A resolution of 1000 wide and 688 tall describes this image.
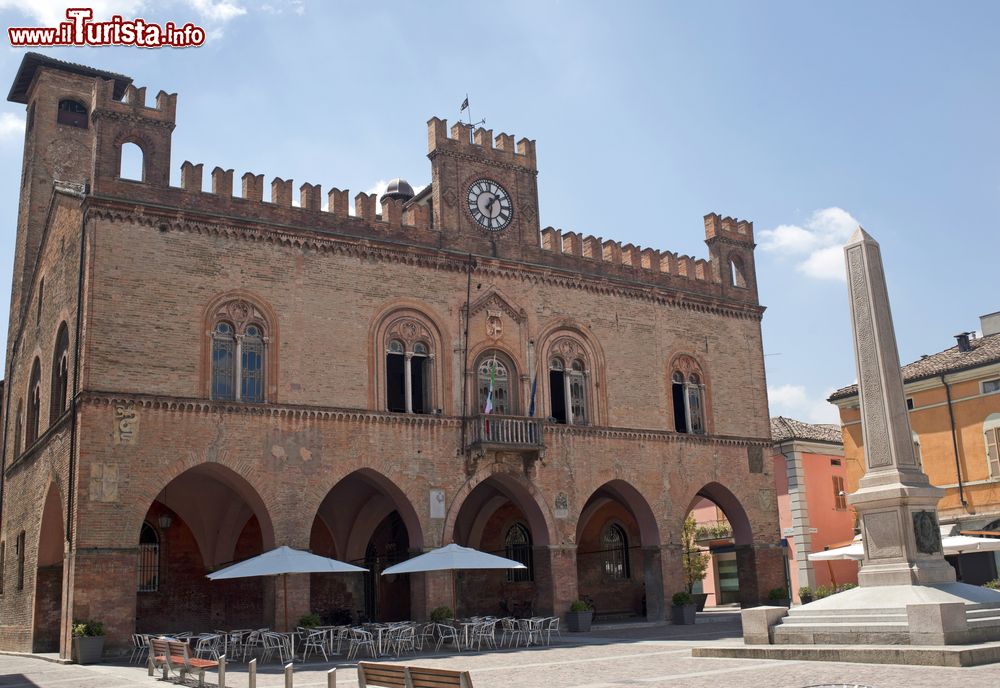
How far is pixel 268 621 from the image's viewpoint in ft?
65.2

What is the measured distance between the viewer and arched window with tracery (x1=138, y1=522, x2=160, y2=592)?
23641mm

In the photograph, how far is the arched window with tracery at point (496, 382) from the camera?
2408cm

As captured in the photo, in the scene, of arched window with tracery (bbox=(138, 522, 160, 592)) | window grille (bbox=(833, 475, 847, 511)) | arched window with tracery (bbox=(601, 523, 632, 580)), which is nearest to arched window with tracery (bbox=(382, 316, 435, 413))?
arched window with tracery (bbox=(138, 522, 160, 592))

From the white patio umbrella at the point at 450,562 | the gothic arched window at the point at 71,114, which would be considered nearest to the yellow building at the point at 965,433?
the white patio umbrella at the point at 450,562

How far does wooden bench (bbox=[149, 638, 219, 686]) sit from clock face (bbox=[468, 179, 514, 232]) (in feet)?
43.6

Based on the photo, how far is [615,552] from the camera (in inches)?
1173

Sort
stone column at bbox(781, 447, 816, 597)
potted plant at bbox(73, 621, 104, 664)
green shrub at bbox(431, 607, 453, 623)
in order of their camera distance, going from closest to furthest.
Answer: potted plant at bbox(73, 621, 104, 664) < green shrub at bbox(431, 607, 453, 623) < stone column at bbox(781, 447, 816, 597)

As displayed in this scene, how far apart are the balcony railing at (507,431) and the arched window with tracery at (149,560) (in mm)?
8128

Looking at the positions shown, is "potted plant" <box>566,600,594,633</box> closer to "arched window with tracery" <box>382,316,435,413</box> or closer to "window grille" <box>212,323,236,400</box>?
"arched window with tracery" <box>382,316,435,413</box>

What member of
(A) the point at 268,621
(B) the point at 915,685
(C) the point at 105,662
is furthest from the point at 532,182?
(B) the point at 915,685

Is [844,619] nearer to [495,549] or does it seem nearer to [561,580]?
[561,580]

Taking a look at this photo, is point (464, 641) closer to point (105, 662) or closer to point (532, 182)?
point (105, 662)

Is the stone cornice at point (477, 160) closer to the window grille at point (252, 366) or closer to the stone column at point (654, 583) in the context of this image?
the window grille at point (252, 366)

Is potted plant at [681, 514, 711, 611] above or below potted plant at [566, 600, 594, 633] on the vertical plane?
above
